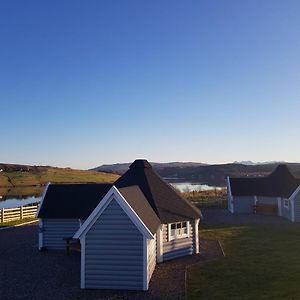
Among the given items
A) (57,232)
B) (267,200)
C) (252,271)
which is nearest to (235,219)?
(267,200)

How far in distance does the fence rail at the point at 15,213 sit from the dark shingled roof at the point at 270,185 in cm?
2175

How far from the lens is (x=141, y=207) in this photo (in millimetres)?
17844

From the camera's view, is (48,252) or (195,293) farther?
(48,252)

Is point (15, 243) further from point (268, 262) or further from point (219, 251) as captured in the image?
point (268, 262)

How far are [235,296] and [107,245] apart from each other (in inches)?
214

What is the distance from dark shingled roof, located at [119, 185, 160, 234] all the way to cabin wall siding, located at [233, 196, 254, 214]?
2423cm

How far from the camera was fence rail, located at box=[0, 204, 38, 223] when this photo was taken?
114ft

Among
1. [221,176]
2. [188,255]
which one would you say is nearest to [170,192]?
[188,255]

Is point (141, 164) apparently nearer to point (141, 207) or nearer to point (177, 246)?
point (177, 246)

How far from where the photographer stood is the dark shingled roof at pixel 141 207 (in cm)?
1655

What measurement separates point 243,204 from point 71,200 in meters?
23.6

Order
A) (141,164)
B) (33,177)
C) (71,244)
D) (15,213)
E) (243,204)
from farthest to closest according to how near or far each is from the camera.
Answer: (33,177), (243,204), (15,213), (141,164), (71,244)

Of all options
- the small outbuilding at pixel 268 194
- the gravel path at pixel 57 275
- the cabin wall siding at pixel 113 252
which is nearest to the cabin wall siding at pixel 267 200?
the small outbuilding at pixel 268 194

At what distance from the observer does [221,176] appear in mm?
164750
